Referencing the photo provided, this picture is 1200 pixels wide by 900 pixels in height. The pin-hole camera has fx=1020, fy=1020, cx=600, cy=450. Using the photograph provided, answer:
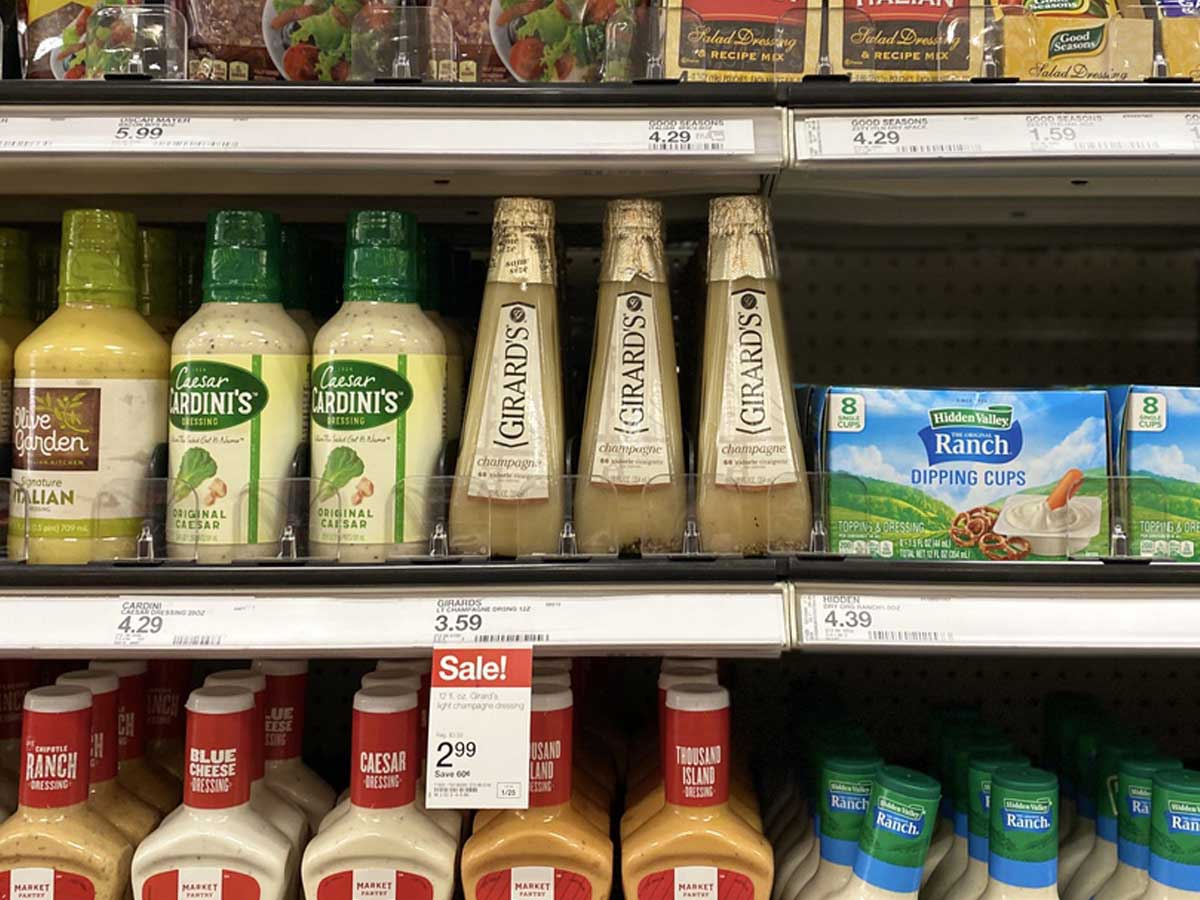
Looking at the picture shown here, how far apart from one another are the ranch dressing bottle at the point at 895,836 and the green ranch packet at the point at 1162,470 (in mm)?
343

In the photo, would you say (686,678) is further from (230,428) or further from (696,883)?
(230,428)

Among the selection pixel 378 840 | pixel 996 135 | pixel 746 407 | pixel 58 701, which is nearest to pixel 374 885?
pixel 378 840

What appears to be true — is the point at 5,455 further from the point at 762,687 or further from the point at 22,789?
the point at 762,687

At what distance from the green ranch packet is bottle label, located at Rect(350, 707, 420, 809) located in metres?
0.79

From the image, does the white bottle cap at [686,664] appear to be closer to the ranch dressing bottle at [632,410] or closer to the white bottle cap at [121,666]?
the ranch dressing bottle at [632,410]

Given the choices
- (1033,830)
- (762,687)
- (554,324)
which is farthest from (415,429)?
(762,687)

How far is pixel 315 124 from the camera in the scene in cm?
106

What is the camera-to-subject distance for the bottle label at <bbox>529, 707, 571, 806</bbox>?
106 cm

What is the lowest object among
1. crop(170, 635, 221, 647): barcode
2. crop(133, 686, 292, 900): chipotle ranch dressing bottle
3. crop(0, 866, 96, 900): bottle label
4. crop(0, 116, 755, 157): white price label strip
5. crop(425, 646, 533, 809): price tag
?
crop(0, 866, 96, 900): bottle label

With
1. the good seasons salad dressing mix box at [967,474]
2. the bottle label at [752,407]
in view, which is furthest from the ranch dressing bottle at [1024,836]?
the bottle label at [752,407]

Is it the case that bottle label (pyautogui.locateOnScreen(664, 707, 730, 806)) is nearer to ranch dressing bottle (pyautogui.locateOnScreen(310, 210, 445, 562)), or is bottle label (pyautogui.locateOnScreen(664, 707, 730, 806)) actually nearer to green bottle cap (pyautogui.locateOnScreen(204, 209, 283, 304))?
ranch dressing bottle (pyautogui.locateOnScreen(310, 210, 445, 562))

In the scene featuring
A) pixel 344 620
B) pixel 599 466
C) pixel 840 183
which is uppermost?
pixel 840 183

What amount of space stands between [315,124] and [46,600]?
55cm

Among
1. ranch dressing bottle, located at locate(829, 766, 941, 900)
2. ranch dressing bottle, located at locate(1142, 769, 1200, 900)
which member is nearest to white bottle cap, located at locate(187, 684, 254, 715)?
ranch dressing bottle, located at locate(829, 766, 941, 900)
